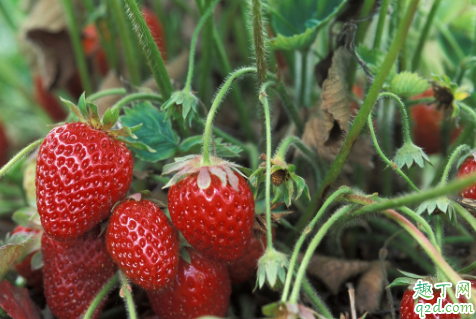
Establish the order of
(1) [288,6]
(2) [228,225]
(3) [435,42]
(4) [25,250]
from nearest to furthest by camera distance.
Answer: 1. (2) [228,225]
2. (4) [25,250]
3. (1) [288,6]
4. (3) [435,42]

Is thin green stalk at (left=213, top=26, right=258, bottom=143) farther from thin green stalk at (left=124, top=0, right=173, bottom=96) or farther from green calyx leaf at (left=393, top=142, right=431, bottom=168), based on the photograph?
green calyx leaf at (left=393, top=142, right=431, bottom=168)

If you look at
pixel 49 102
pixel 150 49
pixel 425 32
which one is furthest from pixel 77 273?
pixel 49 102

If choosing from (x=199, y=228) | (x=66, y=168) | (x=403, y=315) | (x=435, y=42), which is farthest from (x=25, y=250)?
(x=435, y=42)

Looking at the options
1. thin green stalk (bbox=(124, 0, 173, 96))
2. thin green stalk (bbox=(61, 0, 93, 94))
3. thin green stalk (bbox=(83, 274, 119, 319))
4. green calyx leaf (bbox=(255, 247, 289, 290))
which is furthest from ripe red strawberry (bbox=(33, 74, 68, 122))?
green calyx leaf (bbox=(255, 247, 289, 290))

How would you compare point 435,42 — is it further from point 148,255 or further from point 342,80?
point 148,255

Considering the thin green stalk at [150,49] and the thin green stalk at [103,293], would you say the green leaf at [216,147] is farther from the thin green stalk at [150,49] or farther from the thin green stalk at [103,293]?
the thin green stalk at [103,293]
